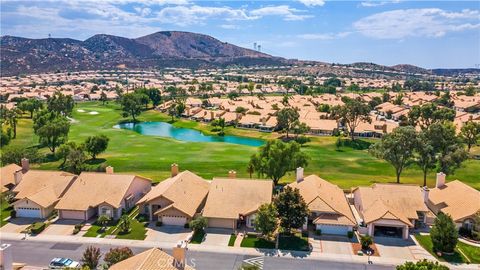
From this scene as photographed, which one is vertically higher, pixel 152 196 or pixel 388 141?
pixel 388 141

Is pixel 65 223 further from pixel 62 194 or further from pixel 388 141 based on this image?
pixel 388 141

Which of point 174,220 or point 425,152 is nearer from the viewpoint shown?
point 174,220

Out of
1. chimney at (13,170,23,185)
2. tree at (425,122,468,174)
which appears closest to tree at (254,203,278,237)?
tree at (425,122,468,174)

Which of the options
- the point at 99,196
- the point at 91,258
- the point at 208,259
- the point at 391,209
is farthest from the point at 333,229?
the point at 99,196

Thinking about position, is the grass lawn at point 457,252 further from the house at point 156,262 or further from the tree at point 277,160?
the house at point 156,262

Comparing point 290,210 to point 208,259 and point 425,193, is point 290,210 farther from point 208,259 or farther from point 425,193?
point 425,193

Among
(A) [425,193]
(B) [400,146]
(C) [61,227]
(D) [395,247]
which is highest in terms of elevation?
(B) [400,146]

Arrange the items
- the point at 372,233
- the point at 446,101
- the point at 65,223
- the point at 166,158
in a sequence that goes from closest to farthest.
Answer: the point at 372,233 < the point at 65,223 < the point at 166,158 < the point at 446,101

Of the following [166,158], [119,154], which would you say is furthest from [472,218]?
[119,154]
